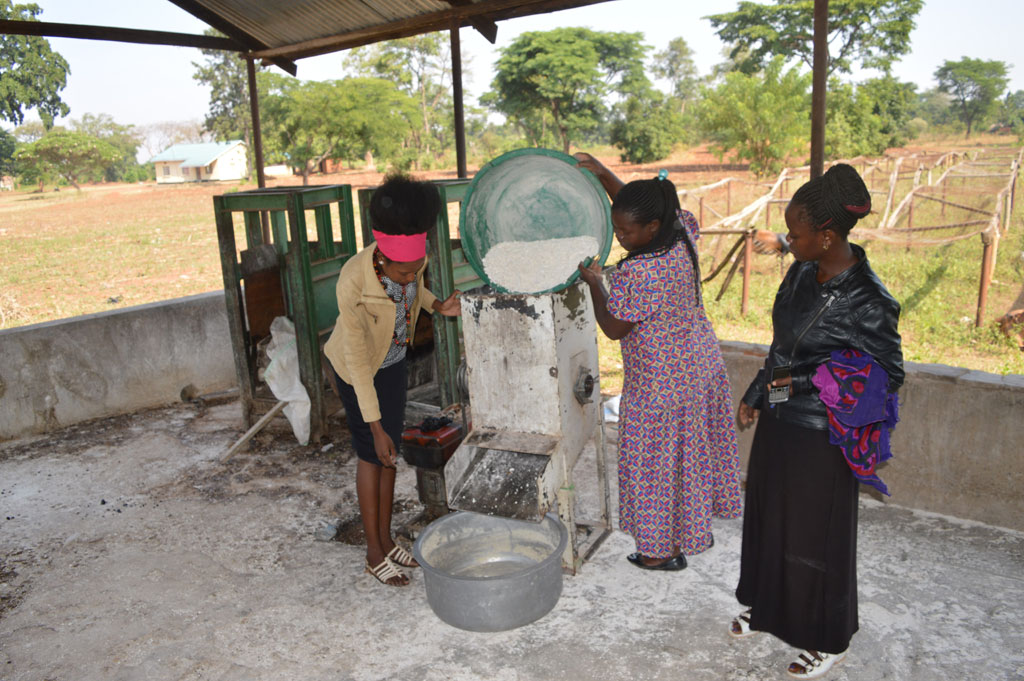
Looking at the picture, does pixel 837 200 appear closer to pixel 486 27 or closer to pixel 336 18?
pixel 486 27

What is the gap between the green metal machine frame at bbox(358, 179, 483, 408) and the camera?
15.0 ft

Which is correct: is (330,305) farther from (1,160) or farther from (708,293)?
(1,160)

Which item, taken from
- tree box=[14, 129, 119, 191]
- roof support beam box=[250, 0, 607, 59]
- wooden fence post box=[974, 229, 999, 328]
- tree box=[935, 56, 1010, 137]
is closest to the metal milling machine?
roof support beam box=[250, 0, 607, 59]

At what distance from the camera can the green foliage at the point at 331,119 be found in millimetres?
30859

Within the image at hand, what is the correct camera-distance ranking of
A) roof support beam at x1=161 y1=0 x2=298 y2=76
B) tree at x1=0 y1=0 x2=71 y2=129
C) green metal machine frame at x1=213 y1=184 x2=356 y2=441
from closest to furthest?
green metal machine frame at x1=213 y1=184 x2=356 y2=441 → roof support beam at x1=161 y1=0 x2=298 y2=76 → tree at x1=0 y1=0 x2=71 y2=129

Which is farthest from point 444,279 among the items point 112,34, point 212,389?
point 112,34

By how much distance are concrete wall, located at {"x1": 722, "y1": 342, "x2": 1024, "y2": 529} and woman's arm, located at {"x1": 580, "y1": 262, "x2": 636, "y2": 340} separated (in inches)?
63.6

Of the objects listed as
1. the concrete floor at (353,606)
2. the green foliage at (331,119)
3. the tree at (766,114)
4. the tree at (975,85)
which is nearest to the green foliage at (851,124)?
the tree at (766,114)

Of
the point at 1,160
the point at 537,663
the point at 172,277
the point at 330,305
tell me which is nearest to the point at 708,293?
the point at 330,305

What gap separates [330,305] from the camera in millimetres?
4926

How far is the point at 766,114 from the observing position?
864 inches

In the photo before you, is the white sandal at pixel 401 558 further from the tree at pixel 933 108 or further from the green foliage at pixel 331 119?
the tree at pixel 933 108

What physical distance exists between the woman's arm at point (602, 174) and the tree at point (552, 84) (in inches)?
1182

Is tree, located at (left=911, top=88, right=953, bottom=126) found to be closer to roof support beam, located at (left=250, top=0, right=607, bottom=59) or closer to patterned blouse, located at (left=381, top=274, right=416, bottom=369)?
roof support beam, located at (left=250, top=0, right=607, bottom=59)
